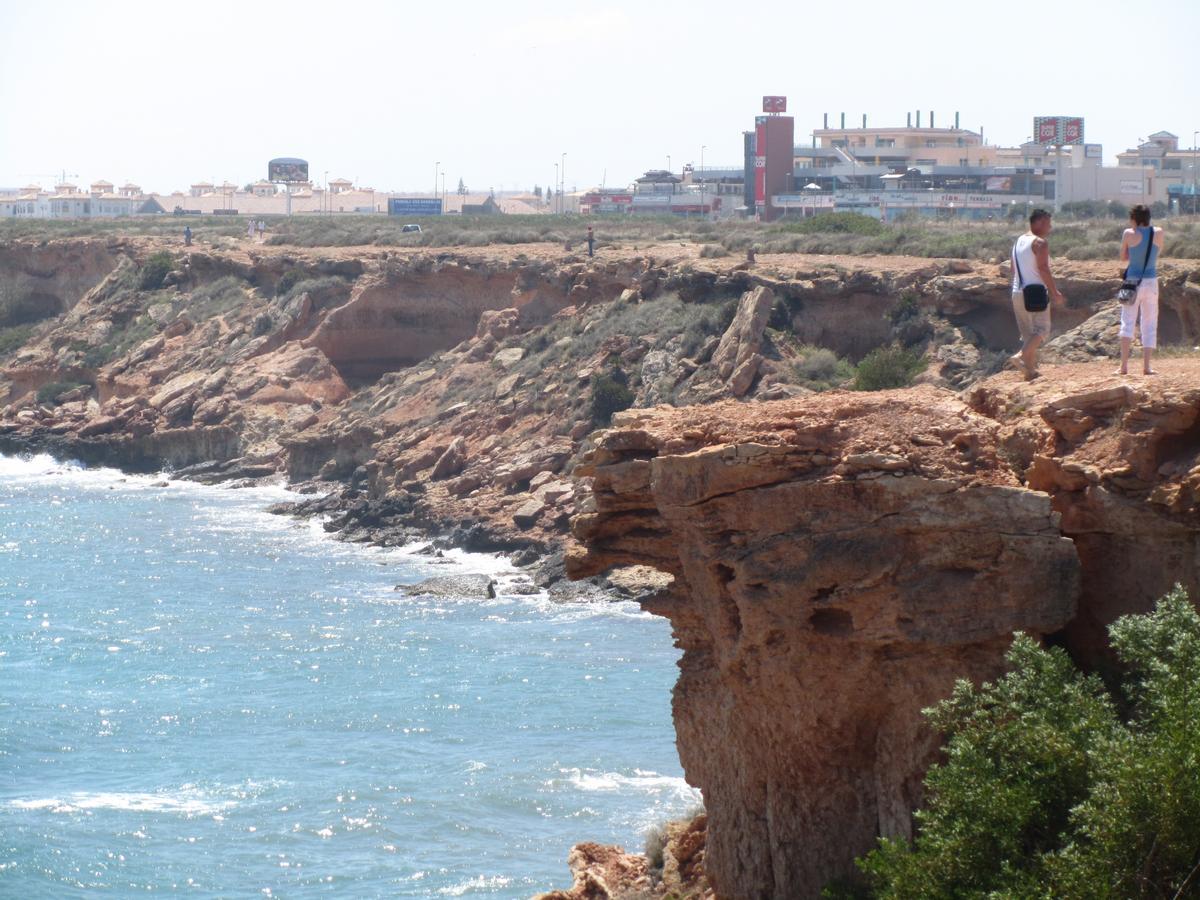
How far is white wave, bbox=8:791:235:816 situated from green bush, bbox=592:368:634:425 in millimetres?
19781

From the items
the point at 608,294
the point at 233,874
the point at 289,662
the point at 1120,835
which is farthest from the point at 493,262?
the point at 1120,835

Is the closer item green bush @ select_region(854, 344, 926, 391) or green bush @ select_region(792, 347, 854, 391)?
green bush @ select_region(854, 344, 926, 391)

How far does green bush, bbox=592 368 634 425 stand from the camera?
41750 mm

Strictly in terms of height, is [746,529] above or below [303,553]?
above

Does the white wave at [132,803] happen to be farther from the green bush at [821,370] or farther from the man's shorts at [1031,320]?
the green bush at [821,370]

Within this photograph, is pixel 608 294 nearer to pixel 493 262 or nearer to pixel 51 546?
pixel 493 262

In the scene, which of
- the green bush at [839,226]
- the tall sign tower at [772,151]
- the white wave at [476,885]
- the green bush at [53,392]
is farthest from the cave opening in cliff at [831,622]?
the tall sign tower at [772,151]

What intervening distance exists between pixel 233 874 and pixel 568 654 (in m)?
10.7

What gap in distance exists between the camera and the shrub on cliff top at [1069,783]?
8.07m

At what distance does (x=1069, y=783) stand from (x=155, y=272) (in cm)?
6118

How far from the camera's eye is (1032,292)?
12500mm

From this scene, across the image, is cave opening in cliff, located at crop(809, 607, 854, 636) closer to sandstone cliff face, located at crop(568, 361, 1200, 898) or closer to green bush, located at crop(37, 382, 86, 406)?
sandstone cliff face, located at crop(568, 361, 1200, 898)

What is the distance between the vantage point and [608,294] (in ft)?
163

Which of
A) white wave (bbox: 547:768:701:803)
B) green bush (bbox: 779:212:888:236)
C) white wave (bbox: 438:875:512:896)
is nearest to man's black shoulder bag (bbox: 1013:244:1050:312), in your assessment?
white wave (bbox: 438:875:512:896)
